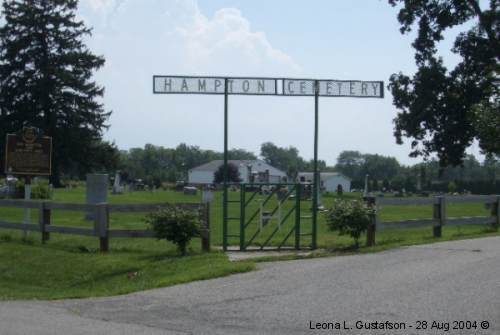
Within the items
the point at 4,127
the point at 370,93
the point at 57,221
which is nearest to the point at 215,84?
the point at 370,93

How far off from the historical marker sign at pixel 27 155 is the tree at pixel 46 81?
138ft

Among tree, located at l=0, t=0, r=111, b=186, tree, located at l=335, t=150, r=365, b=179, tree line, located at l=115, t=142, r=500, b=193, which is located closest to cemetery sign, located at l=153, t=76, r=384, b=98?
tree, located at l=0, t=0, r=111, b=186

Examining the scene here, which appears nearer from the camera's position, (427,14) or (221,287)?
(221,287)

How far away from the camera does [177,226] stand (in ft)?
48.0

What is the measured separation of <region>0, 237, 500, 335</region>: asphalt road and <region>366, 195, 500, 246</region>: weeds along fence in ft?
11.3

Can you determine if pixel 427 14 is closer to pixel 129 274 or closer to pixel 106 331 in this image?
pixel 129 274

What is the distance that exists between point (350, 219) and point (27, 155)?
9944 mm

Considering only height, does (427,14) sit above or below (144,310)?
above

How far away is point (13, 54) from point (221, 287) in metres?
56.6

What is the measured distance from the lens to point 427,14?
39875mm

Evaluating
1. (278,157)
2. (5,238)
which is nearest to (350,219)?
(5,238)

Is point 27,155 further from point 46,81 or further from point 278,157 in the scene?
point 278,157

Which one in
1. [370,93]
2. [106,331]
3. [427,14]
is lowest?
[106,331]

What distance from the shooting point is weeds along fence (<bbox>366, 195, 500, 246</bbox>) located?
54.0 ft
